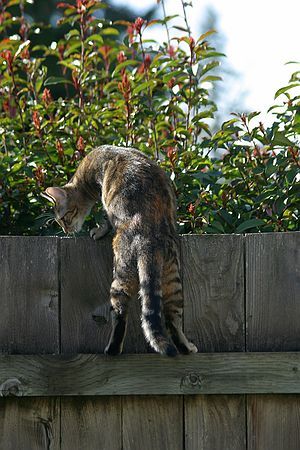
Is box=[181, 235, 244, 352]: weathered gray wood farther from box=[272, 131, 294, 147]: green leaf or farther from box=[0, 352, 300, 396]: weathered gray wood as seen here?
box=[272, 131, 294, 147]: green leaf

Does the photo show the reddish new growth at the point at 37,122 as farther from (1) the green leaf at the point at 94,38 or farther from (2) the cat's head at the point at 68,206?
(1) the green leaf at the point at 94,38

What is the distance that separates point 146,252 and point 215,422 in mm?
680

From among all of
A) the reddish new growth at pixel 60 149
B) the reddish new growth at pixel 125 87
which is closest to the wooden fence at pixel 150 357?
the reddish new growth at pixel 60 149

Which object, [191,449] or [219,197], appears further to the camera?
[219,197]

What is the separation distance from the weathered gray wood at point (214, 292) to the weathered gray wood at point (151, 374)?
120mm

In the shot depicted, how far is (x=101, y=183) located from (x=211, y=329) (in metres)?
1.14

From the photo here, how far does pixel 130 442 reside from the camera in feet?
11.9

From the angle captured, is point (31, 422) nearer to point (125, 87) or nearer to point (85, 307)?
point (85, 307)

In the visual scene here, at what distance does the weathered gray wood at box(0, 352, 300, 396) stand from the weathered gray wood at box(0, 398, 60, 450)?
8 cm

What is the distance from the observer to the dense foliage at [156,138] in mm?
4047

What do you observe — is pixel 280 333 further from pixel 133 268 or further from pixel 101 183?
pixel 101 183

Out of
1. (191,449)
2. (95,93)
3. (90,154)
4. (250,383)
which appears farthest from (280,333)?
(95,93)

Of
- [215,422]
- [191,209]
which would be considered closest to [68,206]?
[191,209]

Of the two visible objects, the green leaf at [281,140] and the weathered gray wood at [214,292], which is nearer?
the weathered gray wood at [214,292]
